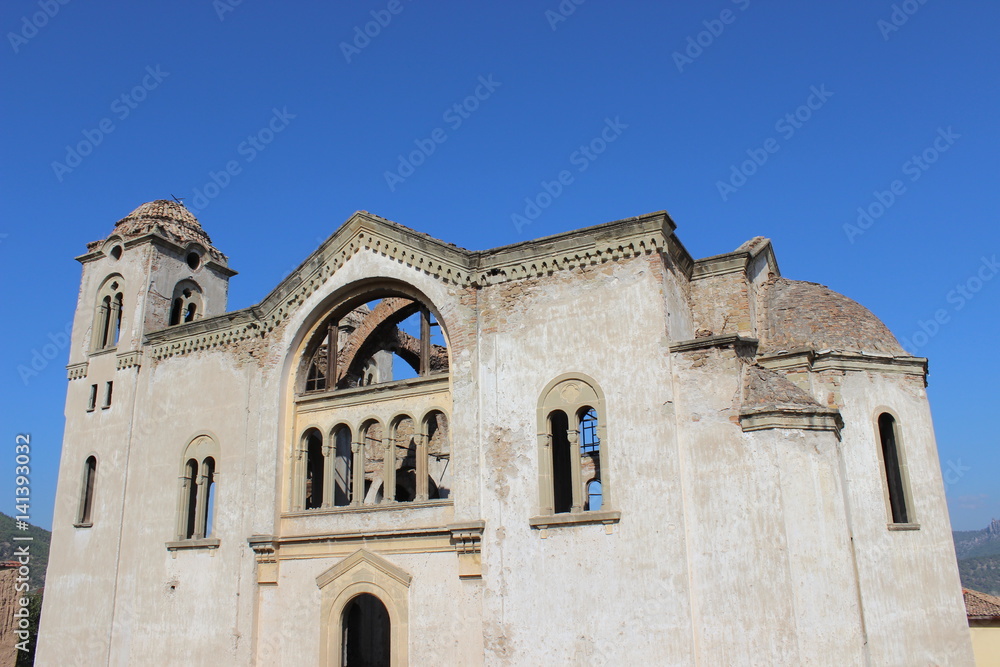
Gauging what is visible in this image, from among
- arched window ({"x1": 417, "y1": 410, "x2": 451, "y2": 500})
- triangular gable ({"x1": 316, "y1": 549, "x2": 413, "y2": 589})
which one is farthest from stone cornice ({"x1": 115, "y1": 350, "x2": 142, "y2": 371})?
triangular gable ({"x1": 316, "y1": 549, "x2": 413, "y2": 589})

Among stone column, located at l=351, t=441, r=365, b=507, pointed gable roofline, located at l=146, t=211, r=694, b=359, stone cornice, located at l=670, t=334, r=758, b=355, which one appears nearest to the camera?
stone cornice, located at l=670, t=334, r=758, b=355

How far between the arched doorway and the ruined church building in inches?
7.6

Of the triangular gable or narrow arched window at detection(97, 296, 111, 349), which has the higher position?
narrow arched window at detection(97, 296, 111, 349)

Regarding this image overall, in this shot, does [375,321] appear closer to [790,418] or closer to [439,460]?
[439,460]

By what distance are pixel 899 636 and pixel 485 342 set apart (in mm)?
8976

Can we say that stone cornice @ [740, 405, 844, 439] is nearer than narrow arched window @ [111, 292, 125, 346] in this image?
Yes

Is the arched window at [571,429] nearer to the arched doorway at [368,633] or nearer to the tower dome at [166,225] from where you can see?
the arched doorway at [368,633]

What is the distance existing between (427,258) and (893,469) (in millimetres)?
9961

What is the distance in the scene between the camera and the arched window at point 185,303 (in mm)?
22484

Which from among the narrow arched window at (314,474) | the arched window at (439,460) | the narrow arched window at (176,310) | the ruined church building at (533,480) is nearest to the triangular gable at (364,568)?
the ruined church building at (533,480)

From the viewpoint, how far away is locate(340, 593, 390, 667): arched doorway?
20641 millimetres

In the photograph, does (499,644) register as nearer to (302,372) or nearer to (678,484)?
(678,484)

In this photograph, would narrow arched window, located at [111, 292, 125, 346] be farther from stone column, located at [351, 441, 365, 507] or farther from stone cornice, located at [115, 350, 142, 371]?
stone column, located at [351, 441, 365, 507]

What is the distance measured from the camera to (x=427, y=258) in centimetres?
1672
